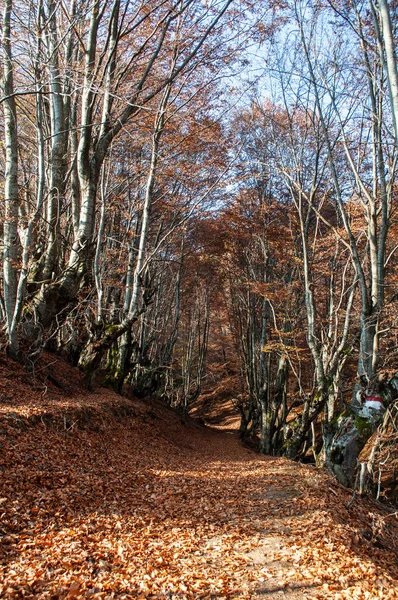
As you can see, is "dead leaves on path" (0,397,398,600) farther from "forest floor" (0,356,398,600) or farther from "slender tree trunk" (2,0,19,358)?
"slender tree trunk" (2,0,19,358)

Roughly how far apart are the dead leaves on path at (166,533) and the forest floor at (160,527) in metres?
0.01

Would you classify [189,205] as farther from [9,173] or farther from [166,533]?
[166,533]

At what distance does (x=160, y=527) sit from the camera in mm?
4203

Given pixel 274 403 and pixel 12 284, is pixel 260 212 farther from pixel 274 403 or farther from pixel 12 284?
pixel 12 284

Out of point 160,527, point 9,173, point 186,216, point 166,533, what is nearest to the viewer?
point 166,533

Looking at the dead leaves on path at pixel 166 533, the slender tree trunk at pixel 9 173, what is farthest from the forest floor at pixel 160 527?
the slender tree trunk at pixel 9 173

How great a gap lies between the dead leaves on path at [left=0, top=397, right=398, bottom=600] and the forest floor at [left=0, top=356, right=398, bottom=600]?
0.04 ft

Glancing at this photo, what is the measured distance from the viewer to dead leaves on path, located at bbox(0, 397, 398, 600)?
10.4ft

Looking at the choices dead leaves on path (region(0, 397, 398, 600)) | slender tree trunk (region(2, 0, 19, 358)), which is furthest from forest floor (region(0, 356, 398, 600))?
slender tree trunk (region(2, 0, 19, 358))

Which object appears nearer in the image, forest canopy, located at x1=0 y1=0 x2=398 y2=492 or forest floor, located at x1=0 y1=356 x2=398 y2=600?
forest floor, located at x1=0 y1=356 x2=398 y2=600

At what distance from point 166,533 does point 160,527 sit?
0.43 feet

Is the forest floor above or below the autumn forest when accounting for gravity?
below

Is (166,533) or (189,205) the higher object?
(189,205)

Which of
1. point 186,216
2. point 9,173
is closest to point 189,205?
point 186,216
